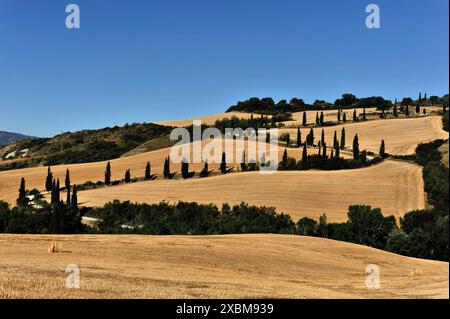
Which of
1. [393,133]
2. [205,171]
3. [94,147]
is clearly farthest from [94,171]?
[393,133]

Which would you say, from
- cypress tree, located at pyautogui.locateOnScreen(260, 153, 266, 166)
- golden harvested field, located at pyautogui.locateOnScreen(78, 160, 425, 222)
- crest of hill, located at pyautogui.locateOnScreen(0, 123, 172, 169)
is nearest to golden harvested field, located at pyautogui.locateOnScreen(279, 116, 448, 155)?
golden harvested field, located at pyautogui.locateOnScreen(78, 160, 425, 222)

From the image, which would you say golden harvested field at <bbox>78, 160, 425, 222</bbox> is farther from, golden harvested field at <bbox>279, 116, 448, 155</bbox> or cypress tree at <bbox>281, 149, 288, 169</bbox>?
golden harvested field at <bbox>279, 116, 448, 155</bbox>

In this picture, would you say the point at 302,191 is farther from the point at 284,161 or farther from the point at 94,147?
the point at 94,147

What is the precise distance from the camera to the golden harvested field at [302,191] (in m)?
78.1

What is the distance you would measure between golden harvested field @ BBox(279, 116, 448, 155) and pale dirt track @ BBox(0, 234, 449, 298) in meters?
86.1

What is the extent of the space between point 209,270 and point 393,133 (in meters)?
124

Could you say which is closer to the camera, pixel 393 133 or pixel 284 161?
pixel 284 161

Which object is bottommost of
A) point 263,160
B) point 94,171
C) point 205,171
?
point 94,171

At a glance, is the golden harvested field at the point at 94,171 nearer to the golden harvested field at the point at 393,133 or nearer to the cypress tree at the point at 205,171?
the cypress tree at the point at 205,171

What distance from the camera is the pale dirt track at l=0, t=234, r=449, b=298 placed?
14.4 metres

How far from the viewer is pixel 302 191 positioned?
85.7 m

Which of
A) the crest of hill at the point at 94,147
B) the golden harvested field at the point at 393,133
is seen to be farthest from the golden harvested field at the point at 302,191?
the crest of hill at the point at 94,147

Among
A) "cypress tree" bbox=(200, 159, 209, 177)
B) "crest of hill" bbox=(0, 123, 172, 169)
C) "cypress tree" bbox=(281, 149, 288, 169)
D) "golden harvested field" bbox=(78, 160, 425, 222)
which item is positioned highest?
"crest of hill" bbox=(0, 123, 172, 169)
